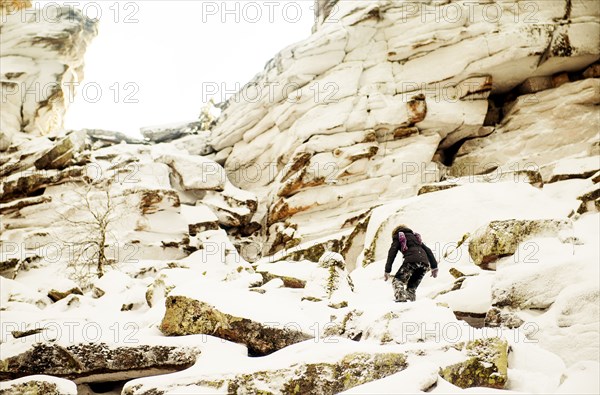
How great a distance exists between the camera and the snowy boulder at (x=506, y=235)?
11.1 meters

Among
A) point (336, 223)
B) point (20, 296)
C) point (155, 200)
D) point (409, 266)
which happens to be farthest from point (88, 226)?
point (409, 266)

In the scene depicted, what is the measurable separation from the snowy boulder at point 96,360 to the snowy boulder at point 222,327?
69cm

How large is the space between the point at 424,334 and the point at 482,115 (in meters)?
27.7

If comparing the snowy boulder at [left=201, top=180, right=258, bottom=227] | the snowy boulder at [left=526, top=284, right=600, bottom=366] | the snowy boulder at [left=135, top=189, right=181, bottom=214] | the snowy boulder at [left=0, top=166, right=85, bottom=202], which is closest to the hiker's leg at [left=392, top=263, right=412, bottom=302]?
the snowy boulder at [left=526, top=284, right=600, bottom=366]

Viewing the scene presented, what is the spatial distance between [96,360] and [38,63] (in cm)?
4268

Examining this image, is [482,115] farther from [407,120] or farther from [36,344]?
[36,344]

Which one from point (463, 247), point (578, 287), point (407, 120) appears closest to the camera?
point (578, 287)

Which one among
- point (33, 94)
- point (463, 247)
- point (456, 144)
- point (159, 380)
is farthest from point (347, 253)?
point (33, 94)

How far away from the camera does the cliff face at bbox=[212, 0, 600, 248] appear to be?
28.1 metres

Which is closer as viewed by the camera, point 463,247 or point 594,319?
point 594,319

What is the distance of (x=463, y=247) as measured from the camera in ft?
43.6

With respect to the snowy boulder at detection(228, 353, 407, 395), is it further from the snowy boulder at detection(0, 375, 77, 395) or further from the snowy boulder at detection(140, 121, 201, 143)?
the snowy boulder at detection(140, 121, 201, 143)

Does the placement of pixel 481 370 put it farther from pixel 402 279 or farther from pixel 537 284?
pixel 402 279

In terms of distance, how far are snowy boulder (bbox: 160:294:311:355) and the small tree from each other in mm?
16442
